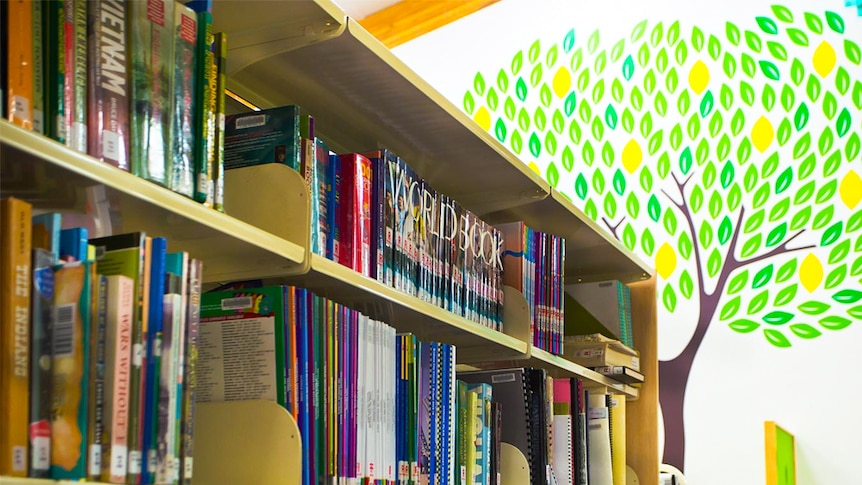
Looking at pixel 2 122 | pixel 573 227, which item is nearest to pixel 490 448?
pixel 573 227

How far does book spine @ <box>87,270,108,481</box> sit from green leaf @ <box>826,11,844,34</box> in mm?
3057

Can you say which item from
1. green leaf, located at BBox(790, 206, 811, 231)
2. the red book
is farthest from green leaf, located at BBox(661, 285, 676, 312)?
the red book

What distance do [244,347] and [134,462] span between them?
1.31ft

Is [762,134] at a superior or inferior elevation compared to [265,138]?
superior

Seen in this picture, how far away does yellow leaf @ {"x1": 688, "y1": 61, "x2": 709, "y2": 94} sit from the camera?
3619mm

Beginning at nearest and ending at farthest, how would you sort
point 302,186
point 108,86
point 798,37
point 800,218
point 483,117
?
point 108,86
point 302,186
point 800,218
point 798,37
point 483,117

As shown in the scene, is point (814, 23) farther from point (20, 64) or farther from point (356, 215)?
point (20, 64)

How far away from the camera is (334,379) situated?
1.54 metres

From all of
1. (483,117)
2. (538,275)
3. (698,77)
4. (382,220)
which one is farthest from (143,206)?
(483,117)

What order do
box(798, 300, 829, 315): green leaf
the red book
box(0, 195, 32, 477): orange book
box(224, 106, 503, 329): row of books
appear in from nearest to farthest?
box(0, 195, 32, 477): orange book < box(224, 106, 503, 329): row of books < the red book < box(798, 300, 829, 315): green leaf

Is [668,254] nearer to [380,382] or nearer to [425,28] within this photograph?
[425,28]

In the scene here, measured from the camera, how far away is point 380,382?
170 cm

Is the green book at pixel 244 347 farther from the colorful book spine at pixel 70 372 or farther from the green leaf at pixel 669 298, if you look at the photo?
the green leaf at pixel 669 298

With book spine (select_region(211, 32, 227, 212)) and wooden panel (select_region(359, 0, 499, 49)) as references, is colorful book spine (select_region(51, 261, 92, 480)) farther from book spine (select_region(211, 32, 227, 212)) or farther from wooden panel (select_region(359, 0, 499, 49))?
wooden panel (select_region(359, 0, 499, 49))
